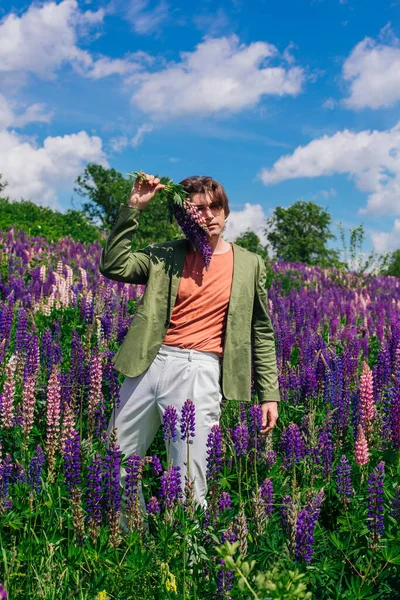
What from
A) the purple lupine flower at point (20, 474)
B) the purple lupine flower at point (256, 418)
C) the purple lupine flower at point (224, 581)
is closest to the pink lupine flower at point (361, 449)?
the purple lupine flower at point (256, 418)

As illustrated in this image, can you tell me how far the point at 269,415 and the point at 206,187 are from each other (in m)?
1.64

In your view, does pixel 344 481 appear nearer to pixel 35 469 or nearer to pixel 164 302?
pixel 164 302

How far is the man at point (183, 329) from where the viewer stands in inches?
153

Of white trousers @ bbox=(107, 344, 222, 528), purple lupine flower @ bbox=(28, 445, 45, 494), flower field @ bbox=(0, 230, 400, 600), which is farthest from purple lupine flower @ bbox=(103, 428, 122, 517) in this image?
purple lupine flower @ bbox=(28, 445, 45, 494)

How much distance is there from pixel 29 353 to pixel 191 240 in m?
1.75

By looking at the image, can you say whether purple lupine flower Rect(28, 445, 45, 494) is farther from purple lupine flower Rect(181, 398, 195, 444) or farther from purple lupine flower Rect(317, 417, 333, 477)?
purple lupine flower Rect(317, 417, 333, 477)

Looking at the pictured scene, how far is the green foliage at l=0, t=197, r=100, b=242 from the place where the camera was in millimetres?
14430

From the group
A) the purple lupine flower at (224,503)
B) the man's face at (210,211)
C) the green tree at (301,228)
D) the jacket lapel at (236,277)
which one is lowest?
the purple lupine flower at (224,503)

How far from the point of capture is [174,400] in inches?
151

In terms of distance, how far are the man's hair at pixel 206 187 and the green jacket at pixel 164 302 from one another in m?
0.39

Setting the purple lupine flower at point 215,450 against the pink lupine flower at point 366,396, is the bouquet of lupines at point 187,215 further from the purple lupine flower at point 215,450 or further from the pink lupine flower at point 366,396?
the pink lupine flower at point 366,396

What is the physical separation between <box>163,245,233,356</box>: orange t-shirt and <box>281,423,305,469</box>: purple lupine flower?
0.69 metres

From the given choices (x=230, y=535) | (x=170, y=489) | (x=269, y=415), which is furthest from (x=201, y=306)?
(x=230, y=535)

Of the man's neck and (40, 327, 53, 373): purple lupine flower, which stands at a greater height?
the man's neck
